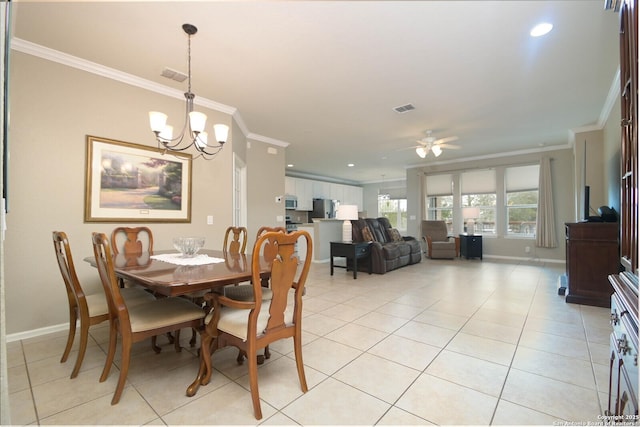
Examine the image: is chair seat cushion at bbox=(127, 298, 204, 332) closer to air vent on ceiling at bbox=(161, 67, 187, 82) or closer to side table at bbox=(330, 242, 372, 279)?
air vent on ceiling at bbox=(161, 67, 187, 82)

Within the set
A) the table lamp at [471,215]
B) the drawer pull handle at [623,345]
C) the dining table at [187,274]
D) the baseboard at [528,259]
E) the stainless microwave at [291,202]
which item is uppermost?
the stainless microwave at [291,202]

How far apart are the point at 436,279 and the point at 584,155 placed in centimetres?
328

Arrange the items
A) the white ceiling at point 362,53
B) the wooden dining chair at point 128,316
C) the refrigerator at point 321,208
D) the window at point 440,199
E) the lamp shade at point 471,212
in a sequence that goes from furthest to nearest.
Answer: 1. the refrigerator at point 321,208
2. the window at point 440,199
3. the lamp shade at point 471,212
4. the white ceiling at point 362,53
5. the wooden dining chair at point 128,316

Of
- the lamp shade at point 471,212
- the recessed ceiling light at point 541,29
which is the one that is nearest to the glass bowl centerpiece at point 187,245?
the recessed ceiling light at point 541,29

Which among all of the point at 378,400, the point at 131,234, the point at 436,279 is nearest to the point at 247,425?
the point at 378,400

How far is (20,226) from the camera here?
254 centimetres

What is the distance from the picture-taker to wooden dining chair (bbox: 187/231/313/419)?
1570 mm

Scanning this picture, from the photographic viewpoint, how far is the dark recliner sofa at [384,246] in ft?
17.5

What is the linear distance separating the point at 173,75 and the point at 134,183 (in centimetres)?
124

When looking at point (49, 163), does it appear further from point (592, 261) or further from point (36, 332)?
point (592, 261)

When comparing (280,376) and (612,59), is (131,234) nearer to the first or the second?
(280,376)

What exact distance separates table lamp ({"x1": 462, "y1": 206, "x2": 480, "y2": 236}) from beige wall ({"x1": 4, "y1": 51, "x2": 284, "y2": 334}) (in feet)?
22.6

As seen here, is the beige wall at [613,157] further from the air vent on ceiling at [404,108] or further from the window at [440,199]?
the window at [440,199]

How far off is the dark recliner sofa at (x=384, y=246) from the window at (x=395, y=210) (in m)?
4.21
